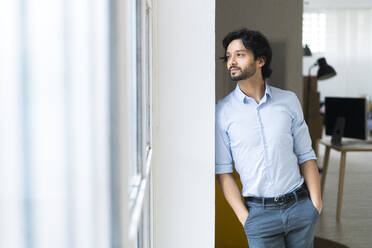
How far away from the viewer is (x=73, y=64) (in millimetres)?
600

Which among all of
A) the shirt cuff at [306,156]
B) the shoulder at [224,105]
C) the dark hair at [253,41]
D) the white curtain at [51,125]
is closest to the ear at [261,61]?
the dark hair at [253,41]

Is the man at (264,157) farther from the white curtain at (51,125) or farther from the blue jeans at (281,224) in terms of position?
the white curtain at (51,125)

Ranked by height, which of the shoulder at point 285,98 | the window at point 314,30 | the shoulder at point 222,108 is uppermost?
the window at point 314,30

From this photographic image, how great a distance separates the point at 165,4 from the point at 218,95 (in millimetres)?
2456

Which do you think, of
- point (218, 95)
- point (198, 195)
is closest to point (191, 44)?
point (198, 195)

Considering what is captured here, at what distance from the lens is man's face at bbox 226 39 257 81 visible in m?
2.62

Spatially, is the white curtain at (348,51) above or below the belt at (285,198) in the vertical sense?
above

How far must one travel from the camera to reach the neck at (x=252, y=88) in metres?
2.58

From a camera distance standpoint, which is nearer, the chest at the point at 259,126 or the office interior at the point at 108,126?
the office interior at the point at 108,126

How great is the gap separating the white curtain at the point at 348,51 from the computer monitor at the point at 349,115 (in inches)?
357

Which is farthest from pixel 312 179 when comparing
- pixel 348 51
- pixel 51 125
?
pixel 348 51

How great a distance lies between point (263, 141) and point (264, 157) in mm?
72

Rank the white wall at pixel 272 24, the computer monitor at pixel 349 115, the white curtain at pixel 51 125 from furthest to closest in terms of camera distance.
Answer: the computer monitor at pixel 349 115, the white wall at pixel 272 24, the white curtain at pixel 51 125

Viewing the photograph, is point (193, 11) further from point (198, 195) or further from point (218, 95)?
point (218, 95)
